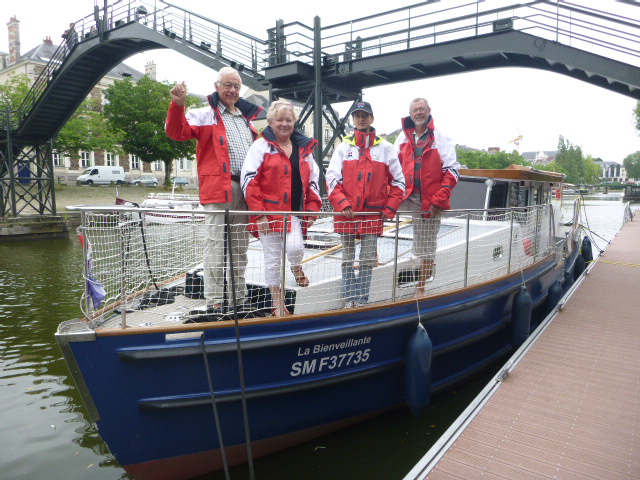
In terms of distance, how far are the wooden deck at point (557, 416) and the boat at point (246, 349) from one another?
2.07 ft

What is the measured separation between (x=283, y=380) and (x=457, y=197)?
13.1 ft

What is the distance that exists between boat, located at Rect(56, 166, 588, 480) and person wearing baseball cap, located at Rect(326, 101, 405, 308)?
0.22m

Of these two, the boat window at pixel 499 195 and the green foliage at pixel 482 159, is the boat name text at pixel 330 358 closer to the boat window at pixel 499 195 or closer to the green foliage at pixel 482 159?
the boat window at pixel 499 195

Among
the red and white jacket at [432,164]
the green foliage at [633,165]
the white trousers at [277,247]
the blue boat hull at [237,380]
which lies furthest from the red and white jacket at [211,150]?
the green foliage at [633,165]

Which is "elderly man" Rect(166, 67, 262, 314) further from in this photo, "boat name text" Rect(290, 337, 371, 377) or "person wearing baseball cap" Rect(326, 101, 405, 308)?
"person wearing baseball cap" Rect(326, 101, 405, 308)

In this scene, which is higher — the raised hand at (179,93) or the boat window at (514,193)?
the raised hand at (179,93)

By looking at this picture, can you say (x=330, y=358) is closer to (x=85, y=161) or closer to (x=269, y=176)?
(x=269, y=176)

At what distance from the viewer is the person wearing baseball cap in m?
4.18

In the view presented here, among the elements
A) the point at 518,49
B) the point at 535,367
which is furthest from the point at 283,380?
the point at 518,49

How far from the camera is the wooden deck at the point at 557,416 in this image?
10.3 ft

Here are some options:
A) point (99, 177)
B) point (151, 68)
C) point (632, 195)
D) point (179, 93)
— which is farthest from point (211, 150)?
point (632, 195)

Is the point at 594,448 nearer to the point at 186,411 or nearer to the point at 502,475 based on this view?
the point at 502,475

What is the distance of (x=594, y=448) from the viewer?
3.34 metres

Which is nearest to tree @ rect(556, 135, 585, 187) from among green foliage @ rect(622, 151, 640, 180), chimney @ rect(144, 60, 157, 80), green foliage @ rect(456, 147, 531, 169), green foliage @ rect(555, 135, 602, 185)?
green foliage @ rect(555, 135, 602, 185)
